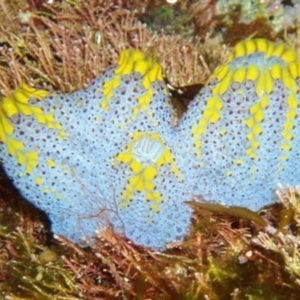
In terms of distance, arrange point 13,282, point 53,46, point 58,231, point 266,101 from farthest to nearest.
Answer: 1. point 53,46
2. point 13,282
3. point 58,231
4. point 266,101

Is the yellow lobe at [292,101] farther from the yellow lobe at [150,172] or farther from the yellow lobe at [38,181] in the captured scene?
the yellow lobe at [38,181]

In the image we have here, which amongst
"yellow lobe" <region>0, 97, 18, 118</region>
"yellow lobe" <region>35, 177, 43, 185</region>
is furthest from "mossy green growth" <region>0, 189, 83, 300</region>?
"yellow lobe" <region>0, 97, 18, 118</region>

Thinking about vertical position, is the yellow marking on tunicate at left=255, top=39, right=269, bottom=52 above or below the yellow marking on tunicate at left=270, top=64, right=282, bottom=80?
above

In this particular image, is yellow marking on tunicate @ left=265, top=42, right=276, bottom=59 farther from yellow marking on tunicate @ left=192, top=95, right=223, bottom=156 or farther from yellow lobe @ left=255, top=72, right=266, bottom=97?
yellow marking on tunicate @ left=192, top=95, right=223, bottom=156

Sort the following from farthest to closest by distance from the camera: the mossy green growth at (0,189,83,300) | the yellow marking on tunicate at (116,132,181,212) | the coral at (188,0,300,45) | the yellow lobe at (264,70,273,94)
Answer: the coral at (188,0,300,45) < the mossy green growth at (0,189,83,300) < the yellow marking on tunicate at (116,132,181,212) < the yellow lobe at (264,70,273,94)

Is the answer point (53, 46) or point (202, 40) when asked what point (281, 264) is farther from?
point (53, 46)

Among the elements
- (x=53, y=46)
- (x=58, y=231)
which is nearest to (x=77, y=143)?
(x=58, y=231)

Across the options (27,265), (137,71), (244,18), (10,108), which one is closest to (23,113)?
(10,108)

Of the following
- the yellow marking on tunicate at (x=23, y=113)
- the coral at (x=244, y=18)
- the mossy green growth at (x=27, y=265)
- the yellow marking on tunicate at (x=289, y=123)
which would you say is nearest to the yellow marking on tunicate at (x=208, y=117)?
the yellow marking on tunicate at (x=289, y=123)
